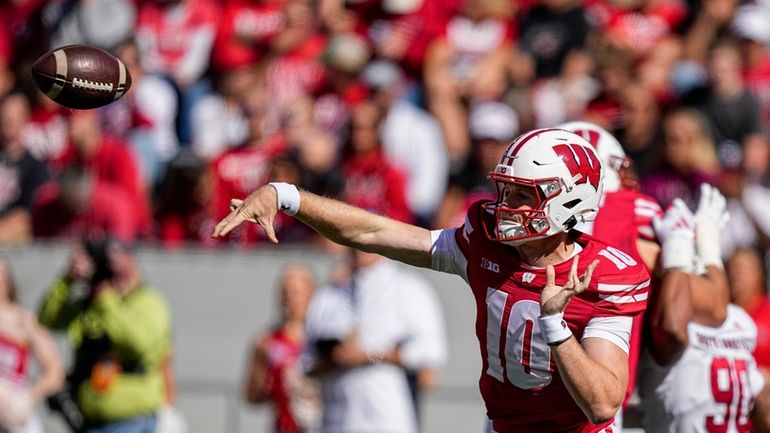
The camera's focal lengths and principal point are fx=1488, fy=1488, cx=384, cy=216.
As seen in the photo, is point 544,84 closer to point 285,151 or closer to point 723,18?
point 723,18

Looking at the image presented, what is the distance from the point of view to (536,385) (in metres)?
5.73

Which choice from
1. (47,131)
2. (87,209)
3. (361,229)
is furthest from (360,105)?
(361,229)

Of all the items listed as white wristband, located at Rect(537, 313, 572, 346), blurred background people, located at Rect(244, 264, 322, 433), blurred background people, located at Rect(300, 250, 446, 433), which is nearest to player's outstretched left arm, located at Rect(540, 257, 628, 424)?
white wristband, located at Rect(537, 313, 572, 346)

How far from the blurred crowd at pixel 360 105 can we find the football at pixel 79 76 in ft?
14.3

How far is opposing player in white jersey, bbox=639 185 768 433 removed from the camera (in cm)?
679

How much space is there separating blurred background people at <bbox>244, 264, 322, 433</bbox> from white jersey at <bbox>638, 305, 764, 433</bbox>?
137 inches

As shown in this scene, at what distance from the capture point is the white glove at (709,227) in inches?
267

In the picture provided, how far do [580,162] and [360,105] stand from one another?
5587 millimetres

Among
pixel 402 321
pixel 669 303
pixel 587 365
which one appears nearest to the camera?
pixel 587 365

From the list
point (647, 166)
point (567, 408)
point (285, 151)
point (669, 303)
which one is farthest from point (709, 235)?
point (285, 151)

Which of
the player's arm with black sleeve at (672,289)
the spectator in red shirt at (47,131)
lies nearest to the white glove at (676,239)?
the player's arm with black sleeve at (672,289)

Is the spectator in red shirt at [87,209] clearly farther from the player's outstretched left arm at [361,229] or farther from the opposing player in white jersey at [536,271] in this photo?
the opposing player in white jersey at [536,271]

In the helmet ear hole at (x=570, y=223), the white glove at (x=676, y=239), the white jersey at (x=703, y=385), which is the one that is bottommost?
the white jersey at (x=703, y=385)

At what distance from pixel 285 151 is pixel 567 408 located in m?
5.71
